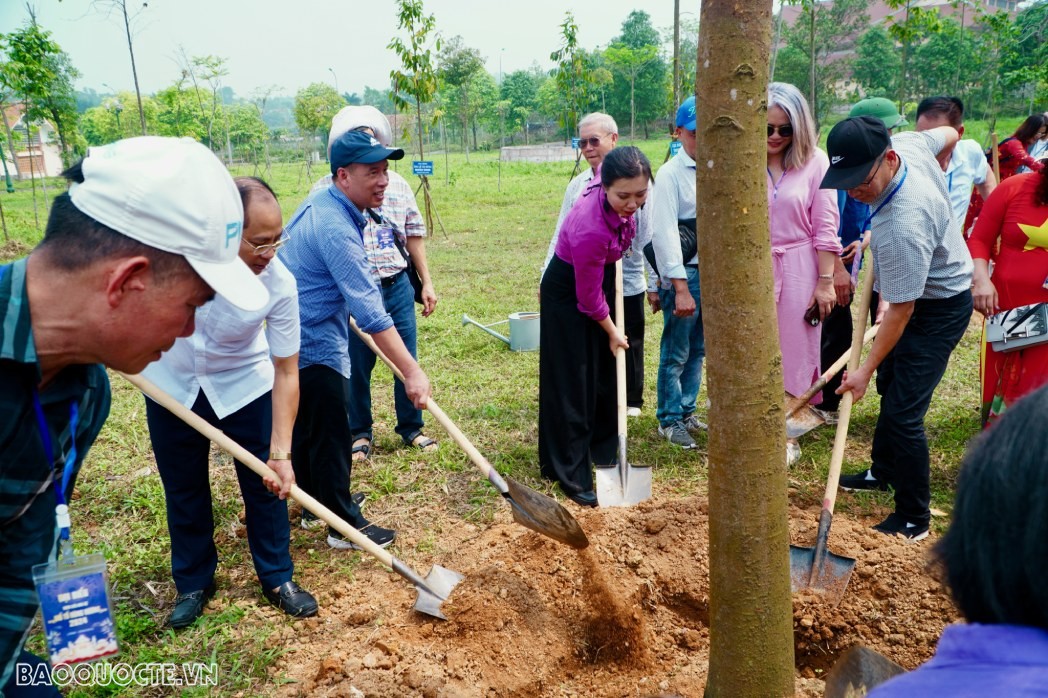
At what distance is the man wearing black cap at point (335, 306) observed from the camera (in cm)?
309

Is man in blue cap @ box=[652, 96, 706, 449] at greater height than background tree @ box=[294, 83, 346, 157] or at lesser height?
lesser

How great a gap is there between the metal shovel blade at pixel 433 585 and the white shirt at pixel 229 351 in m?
0.92

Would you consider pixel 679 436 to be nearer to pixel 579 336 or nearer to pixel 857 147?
pixel 579 336

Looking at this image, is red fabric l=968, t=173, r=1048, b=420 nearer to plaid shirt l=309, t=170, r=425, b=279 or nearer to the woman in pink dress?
the woman in pink dress

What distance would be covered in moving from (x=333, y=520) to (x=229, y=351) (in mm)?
768

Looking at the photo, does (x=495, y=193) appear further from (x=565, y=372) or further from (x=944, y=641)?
(x=944, y=641)

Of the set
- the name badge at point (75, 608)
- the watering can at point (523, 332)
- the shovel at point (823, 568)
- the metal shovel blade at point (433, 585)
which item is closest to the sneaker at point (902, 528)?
the shovel at point (823, 568)

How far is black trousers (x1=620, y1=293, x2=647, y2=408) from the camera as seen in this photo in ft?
15.2

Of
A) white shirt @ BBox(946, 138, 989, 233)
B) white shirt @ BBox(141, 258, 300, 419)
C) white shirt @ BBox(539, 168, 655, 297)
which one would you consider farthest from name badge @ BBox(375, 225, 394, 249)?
white shirt @ BBox(946, 138, 989, 233)

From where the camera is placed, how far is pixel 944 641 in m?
0.85

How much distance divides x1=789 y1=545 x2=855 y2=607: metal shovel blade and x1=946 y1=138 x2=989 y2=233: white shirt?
10.1 ft

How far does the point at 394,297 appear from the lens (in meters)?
4.56

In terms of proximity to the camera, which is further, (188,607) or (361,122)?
(361,122)

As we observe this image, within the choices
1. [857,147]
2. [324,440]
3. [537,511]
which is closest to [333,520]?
[324,440]
